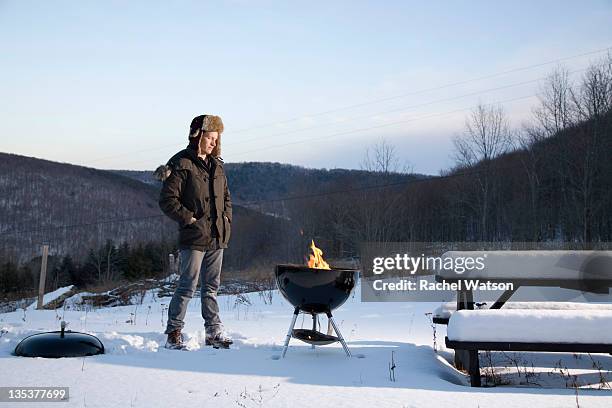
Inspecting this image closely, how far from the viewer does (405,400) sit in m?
3.00

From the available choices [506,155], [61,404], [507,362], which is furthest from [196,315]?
[506,155]

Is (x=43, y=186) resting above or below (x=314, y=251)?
above

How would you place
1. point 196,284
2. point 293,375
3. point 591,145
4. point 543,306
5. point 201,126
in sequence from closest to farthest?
point 293,375, point 543,306, point 196,284, point 201,126, point 591,145

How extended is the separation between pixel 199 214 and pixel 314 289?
120cm

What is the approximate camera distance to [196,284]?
183 inches

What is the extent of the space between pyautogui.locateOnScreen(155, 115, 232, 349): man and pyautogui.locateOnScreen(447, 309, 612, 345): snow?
6.95 feet

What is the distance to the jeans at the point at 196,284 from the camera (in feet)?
15.0

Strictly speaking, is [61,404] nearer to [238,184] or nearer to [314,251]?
[314,251]

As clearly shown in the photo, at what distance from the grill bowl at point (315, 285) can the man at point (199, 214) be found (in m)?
0.74

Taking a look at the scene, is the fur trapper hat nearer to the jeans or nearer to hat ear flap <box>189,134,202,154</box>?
hat ear flap <box>189,134,202,154</box>

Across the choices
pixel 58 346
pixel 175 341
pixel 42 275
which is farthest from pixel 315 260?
pixel 42 275

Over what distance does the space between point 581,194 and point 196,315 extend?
20.9 meters

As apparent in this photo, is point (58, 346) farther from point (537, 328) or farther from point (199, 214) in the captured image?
point (537, 328)

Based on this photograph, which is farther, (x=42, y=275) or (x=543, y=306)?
(x=42, y=275)
